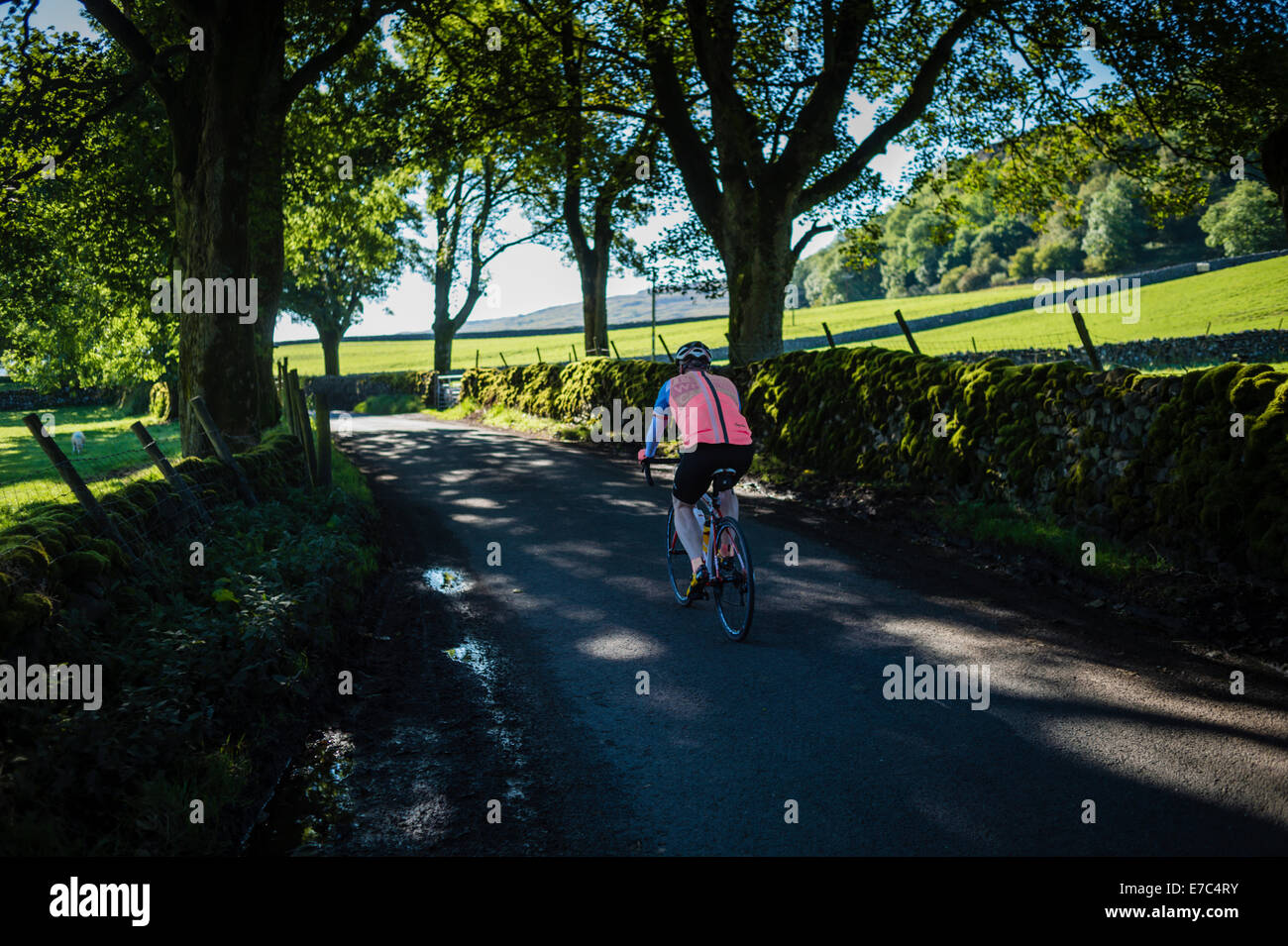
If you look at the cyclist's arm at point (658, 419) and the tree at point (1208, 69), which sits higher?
the tree at point (1208, 69)

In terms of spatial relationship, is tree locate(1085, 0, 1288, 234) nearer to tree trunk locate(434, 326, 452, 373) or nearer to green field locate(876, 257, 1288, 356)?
green field locate(876, 257, 1288, 356)

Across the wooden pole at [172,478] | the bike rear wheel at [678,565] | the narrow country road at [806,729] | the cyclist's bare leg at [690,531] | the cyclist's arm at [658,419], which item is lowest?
the narrow country road at [806,729]

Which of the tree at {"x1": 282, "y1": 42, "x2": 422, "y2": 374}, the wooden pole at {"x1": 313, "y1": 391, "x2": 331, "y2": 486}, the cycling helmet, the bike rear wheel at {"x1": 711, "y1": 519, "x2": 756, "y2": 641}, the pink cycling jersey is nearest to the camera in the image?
the bike rear wheel at {"x1": 711, "y1": 519, "x2": 756, "y2": 641}

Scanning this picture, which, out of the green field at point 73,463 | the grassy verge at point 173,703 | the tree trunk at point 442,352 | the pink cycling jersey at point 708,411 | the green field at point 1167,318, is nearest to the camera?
the grassy verge at point 173,703

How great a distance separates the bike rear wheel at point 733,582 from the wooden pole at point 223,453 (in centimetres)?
574

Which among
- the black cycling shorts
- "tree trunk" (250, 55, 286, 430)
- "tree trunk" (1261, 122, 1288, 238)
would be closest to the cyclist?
the black cycling shorts

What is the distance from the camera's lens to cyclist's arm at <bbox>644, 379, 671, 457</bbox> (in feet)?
24.7

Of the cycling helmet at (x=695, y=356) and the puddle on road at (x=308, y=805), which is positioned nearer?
the puddle on road at (x=308, y=805)

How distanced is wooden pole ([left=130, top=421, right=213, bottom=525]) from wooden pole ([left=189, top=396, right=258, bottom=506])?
4.43 feet

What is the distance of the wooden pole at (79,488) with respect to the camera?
6043mm

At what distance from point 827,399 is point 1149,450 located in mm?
6728

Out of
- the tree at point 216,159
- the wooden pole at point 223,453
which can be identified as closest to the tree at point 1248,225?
the tree at point 216,159

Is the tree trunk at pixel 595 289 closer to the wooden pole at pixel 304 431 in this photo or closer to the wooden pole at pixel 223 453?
the wooden pole at pixel 304 431
